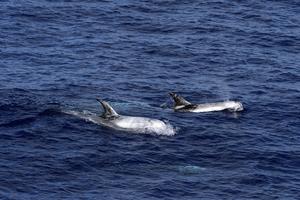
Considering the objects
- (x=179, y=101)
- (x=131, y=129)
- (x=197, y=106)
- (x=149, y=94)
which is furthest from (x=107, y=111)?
(x=197, y=106)

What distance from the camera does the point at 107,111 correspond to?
228ft

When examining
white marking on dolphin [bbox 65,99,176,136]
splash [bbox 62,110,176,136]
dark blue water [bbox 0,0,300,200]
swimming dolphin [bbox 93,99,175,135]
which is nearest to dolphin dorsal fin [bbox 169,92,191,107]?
dark blue water [bbox 0,0,300,200]

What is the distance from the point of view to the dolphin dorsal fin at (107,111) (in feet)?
228

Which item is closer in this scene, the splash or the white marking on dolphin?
the splash

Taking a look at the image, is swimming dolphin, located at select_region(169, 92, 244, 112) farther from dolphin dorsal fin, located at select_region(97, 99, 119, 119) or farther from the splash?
dolphin dorsal fin, located at select_region(97, 99, 119, 119)

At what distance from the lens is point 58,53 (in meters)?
88.2

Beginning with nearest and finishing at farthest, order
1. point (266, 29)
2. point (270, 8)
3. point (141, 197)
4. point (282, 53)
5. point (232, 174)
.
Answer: point (141, 197) → point (232, 174) → point (282, 53) → point (266, 29) → point (270, 8)

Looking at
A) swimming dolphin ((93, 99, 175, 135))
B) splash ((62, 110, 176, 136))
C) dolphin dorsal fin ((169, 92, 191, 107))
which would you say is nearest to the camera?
splash ((62, 110, 176, 136))

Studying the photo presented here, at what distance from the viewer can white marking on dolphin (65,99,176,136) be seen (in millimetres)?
68000

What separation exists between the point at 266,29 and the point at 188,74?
20.5m

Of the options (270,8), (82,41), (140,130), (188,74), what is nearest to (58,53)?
(82,41)

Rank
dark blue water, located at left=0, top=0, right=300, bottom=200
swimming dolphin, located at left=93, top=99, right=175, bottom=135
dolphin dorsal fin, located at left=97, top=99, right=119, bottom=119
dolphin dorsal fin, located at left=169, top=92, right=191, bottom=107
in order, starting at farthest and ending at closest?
1. dolphin dorsal fin, located at left=169, top=92, right=191, bottom=107
2. dolphin dorsal fin, located at left=97, top=99, right=119, bottom=119
3. swimming dolphin, located at left=93, top=99, right=175, bottom=135
4. dark blue water, located at left=0, top=0, right=300, bottom=200

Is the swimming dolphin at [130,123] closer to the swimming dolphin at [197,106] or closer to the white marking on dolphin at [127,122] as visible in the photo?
the white marking on dolphin at [127,122]

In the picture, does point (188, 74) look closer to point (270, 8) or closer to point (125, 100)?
point (125, 100)
